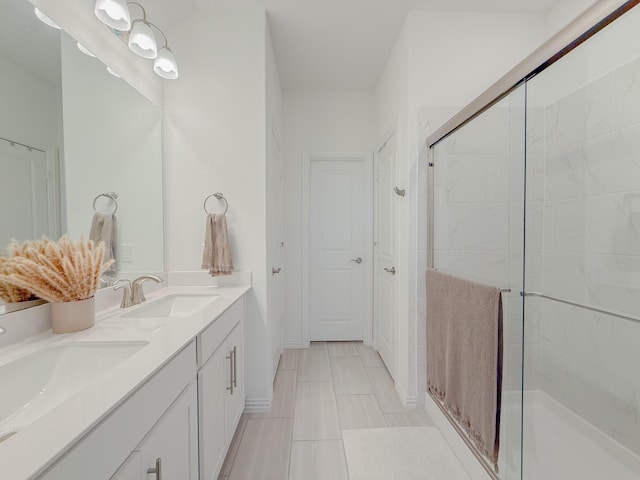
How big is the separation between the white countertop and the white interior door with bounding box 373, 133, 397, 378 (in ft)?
4.78

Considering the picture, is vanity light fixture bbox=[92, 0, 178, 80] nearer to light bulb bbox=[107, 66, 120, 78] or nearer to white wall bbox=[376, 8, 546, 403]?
light bulb bbox=[107, 66, 120, 78]

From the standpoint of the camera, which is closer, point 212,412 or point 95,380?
point 95,380

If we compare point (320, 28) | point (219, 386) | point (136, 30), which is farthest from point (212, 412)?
point (320, 28)

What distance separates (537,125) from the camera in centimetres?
188

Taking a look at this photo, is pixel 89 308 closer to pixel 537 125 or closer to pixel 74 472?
pixel 74 472

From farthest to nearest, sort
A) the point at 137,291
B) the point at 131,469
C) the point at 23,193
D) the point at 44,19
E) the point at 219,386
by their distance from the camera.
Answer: the point at 137,291 → the point at 219,386 → the point at 44,19 → the point at 23,193 → the point at 131,469

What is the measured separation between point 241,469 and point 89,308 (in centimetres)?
112

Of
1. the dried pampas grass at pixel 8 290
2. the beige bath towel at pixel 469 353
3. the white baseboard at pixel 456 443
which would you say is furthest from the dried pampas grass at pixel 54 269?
the white baseboard at pixel 456 443

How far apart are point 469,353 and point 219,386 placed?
3.94 feet

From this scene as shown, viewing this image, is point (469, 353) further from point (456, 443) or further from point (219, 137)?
point (219, 137)

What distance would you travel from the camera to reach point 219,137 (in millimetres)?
1965

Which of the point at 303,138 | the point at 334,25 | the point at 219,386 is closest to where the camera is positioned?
the point at 219,386

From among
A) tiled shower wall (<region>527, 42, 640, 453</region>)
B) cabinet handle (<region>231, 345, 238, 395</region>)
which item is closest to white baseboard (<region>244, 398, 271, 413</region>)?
cabinet handle (<region>231, 345, 238, 395</region>)

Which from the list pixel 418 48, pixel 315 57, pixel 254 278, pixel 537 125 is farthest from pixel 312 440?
pixel 315 57
